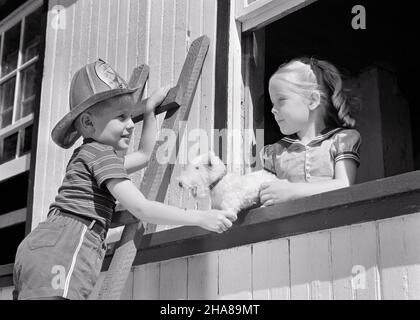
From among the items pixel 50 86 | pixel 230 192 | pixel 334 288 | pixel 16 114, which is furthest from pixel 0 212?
pixel 334 288

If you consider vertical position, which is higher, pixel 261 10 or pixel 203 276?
pixel 261 10

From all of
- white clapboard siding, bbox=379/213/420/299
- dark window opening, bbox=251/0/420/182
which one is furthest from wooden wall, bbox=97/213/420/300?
dark window opening, bbox=251/0/420/182

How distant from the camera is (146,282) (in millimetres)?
3314

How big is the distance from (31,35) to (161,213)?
331 cm

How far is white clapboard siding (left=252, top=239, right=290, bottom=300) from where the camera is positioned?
270cm

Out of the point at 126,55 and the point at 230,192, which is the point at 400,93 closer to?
the point at 126,55

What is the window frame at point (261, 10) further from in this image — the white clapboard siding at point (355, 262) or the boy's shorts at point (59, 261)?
the boy's shorts at point (59, 261)

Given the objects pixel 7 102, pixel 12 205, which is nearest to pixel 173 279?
pixel 7 102

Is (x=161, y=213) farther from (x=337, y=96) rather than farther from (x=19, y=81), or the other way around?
(x=19, y=81)

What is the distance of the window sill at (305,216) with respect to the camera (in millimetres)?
2400

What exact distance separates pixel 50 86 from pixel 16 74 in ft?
3.54

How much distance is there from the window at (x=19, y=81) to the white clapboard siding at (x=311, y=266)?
303 centimetres

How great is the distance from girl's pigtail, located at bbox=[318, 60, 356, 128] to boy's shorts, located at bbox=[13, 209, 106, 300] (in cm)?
117

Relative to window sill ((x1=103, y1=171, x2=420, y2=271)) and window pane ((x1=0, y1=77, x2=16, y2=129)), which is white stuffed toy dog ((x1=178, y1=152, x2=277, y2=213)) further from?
window pane ((x1=0, y1=77, x2=16, y2=129))
